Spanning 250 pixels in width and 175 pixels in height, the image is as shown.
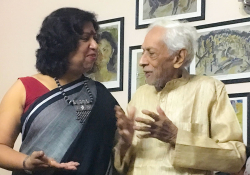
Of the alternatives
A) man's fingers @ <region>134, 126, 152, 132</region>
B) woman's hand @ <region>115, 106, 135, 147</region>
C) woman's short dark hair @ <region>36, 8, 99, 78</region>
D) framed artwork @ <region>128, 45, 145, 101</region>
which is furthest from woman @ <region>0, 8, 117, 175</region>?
framed artwork @ <region>128, 45, 145, 101</region>

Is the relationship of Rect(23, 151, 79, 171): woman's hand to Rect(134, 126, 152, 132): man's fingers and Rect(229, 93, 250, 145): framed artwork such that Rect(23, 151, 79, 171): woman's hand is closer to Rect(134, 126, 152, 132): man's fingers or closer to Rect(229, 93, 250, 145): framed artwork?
Rect(134, 126, 152, 132): man's fingers

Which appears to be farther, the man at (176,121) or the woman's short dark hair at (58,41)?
the woman's short dark hair at (58,41)

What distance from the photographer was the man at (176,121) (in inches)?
65.9

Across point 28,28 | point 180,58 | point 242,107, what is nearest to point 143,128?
point 180,58

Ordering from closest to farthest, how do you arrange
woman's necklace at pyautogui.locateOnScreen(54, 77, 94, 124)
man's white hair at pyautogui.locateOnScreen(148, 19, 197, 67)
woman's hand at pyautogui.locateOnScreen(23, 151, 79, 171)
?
woman's hand at pyautogui.locateOnScreen(23, 151, 79, 171), woman's necklace at pyautogui.locateOnScreen(54, 77, 94, 124), man's white hair at pyautogui.locateOnScreen(148, 19, 197, 67)

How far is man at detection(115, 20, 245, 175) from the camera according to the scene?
1.67m

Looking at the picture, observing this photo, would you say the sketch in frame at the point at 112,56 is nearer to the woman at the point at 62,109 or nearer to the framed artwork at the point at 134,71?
the framed artwork at the point at 134,71

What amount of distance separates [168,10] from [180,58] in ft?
2.11

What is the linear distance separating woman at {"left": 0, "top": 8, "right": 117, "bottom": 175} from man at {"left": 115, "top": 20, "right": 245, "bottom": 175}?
0.12 meters

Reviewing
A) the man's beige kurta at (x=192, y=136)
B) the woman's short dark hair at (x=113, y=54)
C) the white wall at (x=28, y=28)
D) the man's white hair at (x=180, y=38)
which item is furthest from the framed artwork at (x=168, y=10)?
the man's beige kurta at (x=192, y=136)

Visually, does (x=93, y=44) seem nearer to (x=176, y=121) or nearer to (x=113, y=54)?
(x=176, y=121)

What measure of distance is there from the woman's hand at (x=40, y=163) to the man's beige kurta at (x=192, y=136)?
0.35 m

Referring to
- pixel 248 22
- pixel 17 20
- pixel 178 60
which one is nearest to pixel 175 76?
pixel 178 60

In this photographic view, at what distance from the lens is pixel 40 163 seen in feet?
5.08
